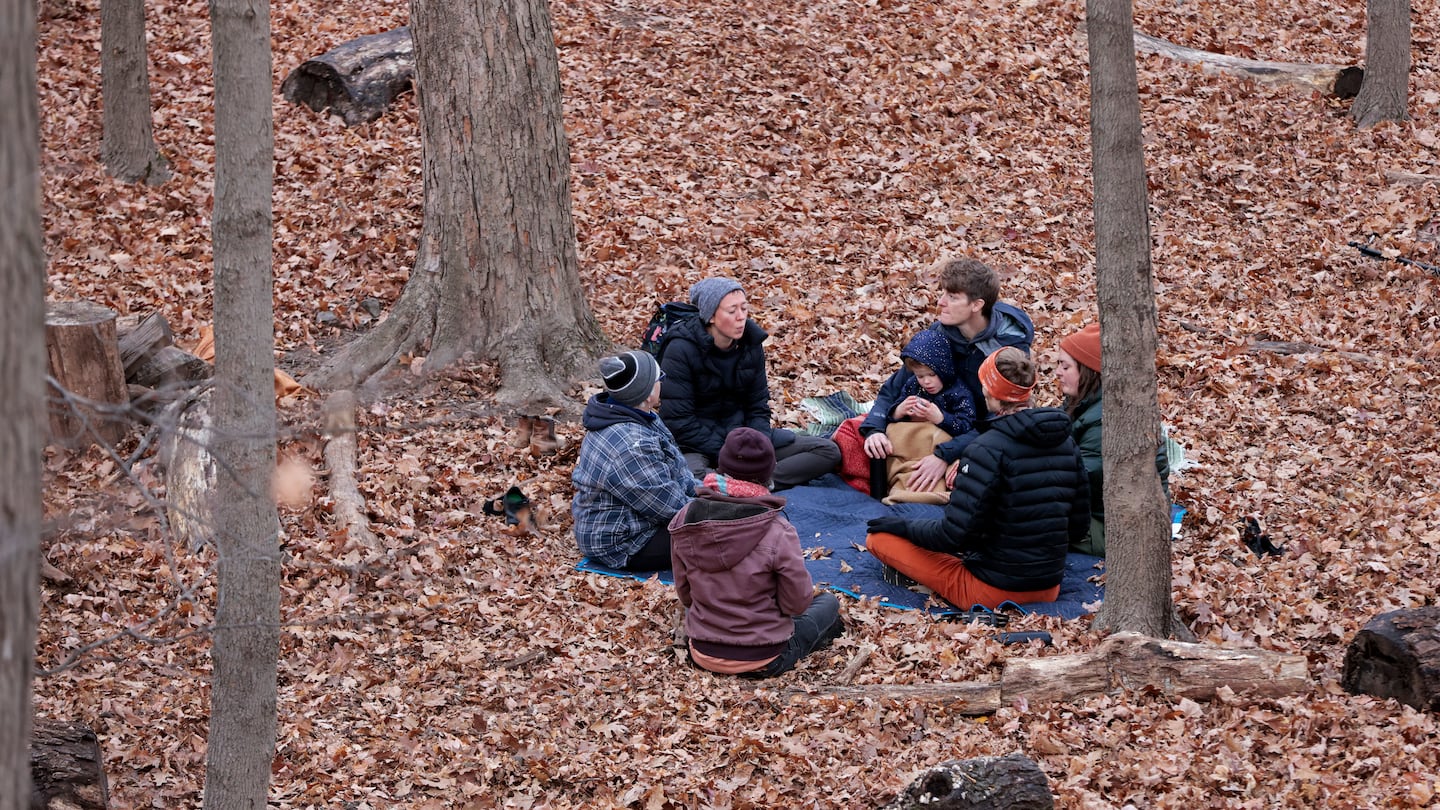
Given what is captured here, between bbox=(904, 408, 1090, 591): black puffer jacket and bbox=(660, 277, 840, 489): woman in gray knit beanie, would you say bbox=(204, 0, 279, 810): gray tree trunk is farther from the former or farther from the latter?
bbox=(660, 277, 840, 489): woman in gray knit beanie

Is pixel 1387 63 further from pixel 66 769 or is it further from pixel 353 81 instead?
pixel 66 769

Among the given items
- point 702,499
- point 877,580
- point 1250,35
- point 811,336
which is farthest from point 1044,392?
point 1250,35

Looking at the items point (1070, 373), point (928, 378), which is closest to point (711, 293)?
point (928, 378)

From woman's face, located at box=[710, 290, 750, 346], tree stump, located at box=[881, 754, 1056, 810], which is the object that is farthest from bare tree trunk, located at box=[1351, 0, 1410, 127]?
tree stump, located at box=[881, 754, 1056, 810]

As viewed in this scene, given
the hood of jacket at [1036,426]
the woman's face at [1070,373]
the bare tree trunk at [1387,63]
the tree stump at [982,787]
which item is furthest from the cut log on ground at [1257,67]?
the tree stump at [982,787]

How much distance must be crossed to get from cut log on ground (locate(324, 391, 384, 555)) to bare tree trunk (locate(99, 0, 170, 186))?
4270mm

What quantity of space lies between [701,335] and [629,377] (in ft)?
3.61

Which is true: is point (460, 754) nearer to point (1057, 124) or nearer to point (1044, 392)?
point (1044, 392)

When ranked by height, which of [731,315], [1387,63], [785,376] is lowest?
[785,376]

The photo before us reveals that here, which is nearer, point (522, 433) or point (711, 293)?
point (711, 293)

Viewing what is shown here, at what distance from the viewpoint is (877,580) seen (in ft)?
21.1

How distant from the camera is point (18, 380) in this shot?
2139 millimetres

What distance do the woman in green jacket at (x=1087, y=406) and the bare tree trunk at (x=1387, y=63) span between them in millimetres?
7475

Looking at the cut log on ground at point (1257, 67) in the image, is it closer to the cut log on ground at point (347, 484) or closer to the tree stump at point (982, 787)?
the cut log on ground at point (347, 484)
